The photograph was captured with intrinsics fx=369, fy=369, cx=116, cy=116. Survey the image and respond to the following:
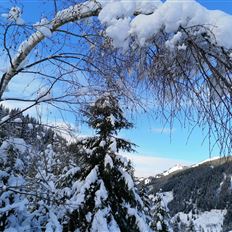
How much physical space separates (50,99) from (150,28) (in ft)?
6.01

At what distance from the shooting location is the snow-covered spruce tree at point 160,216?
27.1 m

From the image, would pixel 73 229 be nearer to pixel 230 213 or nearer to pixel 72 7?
pixel 72 7

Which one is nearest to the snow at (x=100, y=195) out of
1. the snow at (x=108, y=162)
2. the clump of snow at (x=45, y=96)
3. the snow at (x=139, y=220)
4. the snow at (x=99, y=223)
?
the snow at (x=99, y=223)

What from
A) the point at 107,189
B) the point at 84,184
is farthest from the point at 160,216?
the point at 84,184

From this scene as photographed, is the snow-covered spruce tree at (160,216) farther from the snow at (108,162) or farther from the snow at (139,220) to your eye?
the snow at (108,162)

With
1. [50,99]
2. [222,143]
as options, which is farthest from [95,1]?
[222,143]

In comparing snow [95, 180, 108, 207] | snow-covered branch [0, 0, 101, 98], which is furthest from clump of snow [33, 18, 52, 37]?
snow [95, 180, 108, 207]

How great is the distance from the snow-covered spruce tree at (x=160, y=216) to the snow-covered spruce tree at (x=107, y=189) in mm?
12835

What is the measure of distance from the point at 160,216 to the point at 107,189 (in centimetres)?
1447

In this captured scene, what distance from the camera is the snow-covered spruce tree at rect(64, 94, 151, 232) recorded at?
13.2 meters

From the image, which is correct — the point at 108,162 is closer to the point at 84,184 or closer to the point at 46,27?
the point at 84,184

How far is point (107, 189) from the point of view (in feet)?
47.1

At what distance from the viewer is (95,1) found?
10.7ft

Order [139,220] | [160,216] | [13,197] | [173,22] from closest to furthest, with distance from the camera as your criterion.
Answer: [173,22], [13,197], [139,220], [160,216]
